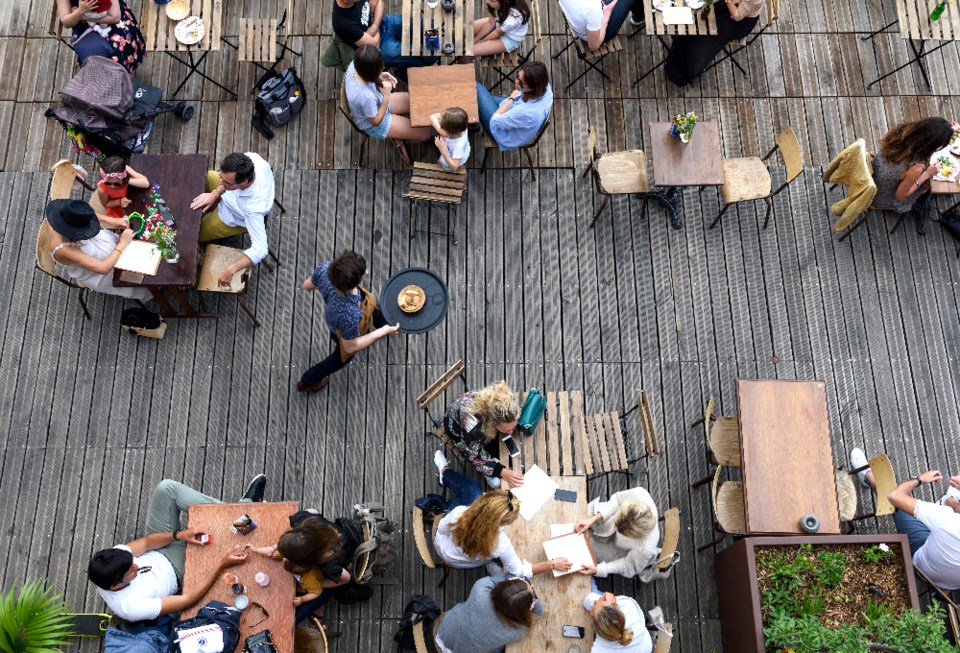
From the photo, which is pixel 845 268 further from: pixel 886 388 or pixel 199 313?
pixel 199 313

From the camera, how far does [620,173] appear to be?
7.33 m

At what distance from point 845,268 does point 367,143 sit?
5.32 m

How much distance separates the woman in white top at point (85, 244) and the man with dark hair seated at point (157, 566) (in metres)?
2.01

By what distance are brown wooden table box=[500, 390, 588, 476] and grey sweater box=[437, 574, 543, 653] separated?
1.02 metres

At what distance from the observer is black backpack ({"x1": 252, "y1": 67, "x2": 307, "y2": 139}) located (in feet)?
25.5

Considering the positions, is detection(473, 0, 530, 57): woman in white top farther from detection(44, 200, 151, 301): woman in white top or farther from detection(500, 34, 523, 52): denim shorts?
detection(44, 200, 151, 301): woman in white top

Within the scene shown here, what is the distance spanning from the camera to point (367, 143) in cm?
789

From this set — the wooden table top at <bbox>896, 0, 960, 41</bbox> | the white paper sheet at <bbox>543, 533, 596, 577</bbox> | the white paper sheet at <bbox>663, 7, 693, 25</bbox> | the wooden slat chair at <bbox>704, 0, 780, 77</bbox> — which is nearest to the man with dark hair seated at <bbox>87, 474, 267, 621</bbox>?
the white paper sheet at <bbox>543, 533, 596, 577</bbox>

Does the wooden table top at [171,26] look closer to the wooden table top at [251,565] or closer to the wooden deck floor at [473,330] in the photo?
the wooden deck floor at [473,330]

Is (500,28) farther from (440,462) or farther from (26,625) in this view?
(26,625)

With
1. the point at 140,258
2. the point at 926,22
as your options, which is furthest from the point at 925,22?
the point at 140,258

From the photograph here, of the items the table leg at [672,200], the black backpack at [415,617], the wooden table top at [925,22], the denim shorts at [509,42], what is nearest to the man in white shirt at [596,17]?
the denim shorts at [509,42]

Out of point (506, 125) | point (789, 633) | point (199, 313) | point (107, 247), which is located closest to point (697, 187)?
point (506, 125)

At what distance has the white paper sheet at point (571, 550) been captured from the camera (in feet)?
17.5
